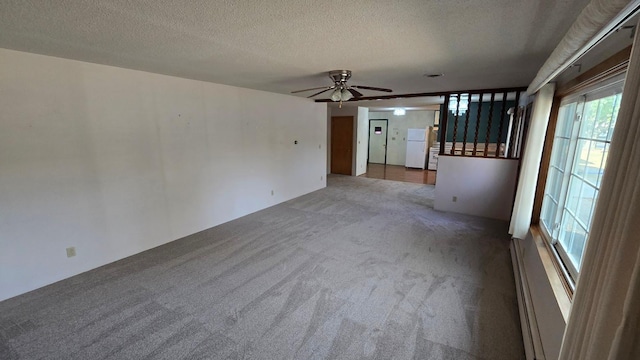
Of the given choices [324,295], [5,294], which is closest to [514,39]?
[324,295]

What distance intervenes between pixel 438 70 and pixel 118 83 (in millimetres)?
3591

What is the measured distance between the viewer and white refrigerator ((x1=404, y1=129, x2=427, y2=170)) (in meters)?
9.41

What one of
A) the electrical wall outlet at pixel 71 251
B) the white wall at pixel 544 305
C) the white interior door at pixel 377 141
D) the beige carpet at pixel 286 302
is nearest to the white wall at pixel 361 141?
the white interior door at pixel 377 141

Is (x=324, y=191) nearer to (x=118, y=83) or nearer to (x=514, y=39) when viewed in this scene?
(x=118, y=83)

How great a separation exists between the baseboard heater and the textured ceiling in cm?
201

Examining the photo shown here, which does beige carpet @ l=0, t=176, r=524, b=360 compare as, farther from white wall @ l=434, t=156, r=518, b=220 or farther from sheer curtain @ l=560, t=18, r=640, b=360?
sheer curtain @ l=560, t=18, r=640, b=360

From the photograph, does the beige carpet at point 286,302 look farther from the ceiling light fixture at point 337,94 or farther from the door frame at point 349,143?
the door frame at point 349,143

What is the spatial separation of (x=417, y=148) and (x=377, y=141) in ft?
5.93

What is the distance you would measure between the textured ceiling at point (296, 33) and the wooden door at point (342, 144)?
542 cm

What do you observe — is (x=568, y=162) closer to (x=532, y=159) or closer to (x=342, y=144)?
(x=532, y=159)

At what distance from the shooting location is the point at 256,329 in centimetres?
214

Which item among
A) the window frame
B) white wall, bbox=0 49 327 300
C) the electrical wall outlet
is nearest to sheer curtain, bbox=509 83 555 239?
the window frame

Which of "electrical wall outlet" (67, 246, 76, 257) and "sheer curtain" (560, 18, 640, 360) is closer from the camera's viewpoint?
"sheer curtain" (560, 18, 640, 360)

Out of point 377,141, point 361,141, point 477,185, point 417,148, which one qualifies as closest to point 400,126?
point 377,141
